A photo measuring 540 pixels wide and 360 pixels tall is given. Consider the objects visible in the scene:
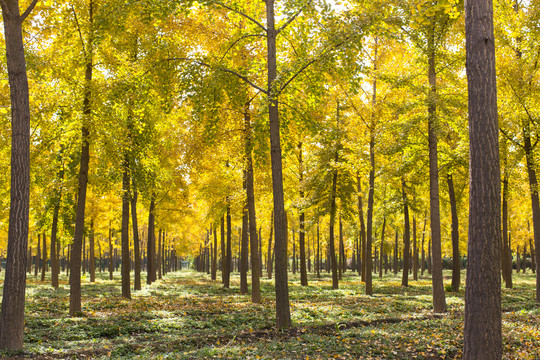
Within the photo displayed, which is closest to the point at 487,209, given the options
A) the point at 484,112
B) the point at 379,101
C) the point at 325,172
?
the point at 484,112

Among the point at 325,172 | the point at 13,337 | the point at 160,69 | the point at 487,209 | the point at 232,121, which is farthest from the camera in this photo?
the point at 325,172

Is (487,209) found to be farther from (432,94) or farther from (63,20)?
(63,20)

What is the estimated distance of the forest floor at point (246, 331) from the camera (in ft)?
23.5

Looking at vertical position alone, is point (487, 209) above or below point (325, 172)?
below

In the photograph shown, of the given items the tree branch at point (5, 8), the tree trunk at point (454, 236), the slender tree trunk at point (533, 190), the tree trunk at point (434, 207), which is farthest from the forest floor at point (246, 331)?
the tree branch at point (5, 8)

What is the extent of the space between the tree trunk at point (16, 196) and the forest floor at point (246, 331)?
673mm

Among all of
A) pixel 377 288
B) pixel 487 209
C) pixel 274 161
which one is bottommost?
pixel 377 288

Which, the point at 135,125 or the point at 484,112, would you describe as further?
the point at 135,125

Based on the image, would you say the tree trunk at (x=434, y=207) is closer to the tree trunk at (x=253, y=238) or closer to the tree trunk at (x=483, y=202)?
the tree trunk at (x=253, y=238)

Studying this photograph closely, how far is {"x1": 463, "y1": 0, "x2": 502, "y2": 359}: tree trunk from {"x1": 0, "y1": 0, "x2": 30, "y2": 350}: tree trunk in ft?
26.7

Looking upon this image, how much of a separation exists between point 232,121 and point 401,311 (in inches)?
382

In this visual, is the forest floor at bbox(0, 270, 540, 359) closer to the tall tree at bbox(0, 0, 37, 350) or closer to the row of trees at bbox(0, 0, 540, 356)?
the tall tree at bbox(0, 0, 37, 350)

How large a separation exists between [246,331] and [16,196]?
6179mm

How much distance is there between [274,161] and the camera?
970 centimetres
